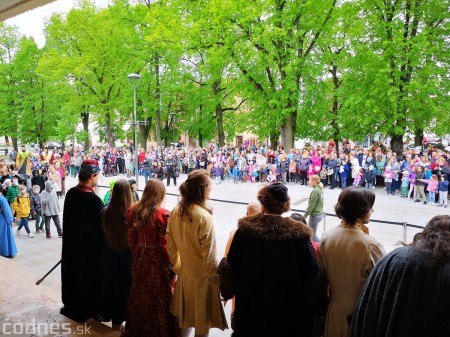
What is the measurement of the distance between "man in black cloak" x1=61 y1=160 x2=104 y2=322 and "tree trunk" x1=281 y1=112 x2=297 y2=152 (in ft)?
56.3

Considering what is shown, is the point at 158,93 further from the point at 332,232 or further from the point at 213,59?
the point at 332,232

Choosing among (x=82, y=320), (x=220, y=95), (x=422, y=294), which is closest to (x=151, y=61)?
(x=220, y=95)

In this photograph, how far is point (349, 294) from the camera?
8.04ft

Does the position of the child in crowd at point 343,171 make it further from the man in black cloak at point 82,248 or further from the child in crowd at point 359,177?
the man in black cloak at point 82,248

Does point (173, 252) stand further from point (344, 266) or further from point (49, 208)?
point (49, 208)

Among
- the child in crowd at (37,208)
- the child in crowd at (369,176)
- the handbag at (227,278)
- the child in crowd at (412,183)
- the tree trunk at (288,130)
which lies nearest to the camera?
the handbag at (227,278)

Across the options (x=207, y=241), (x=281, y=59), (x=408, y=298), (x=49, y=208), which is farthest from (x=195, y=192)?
(x=281, y=59)

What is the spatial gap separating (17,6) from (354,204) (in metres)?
4.19

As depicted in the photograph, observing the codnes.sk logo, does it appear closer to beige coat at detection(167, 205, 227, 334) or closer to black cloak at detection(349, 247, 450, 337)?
beige coat at detection(167, 205, 227, 334)

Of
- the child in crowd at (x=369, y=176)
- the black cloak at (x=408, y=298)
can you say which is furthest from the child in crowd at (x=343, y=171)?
the black cloak at (x=408, y=298)

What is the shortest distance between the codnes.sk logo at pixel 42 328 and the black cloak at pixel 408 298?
289 centimetres

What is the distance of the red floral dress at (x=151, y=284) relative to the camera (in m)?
3.20

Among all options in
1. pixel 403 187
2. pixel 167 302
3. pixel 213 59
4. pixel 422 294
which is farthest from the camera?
pixel 213 59

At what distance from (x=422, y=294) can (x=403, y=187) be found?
13904mm
